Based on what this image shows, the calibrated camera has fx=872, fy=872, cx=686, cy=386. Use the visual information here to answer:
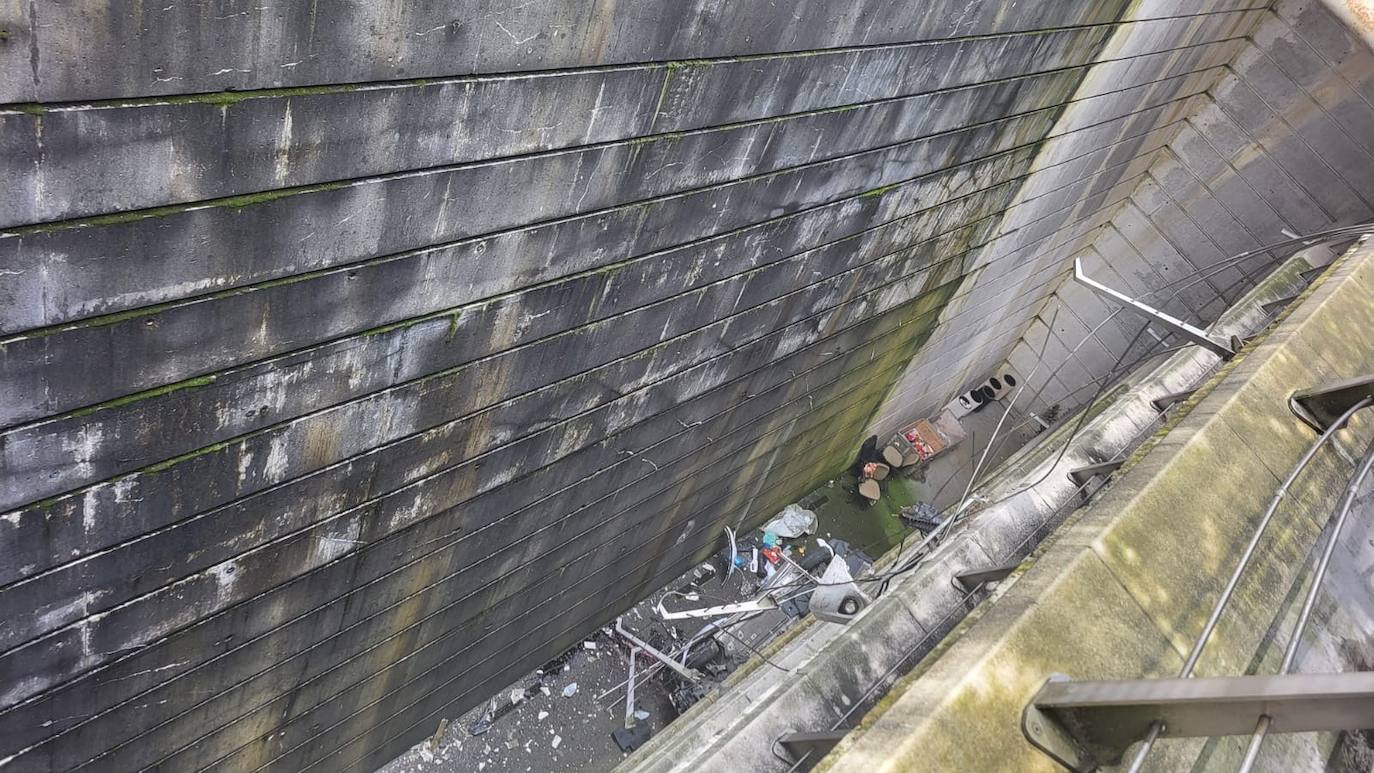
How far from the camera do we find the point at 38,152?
81.8 inches

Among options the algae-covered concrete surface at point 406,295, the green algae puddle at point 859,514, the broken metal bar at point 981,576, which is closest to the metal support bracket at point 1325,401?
the broken metal bar at point 981,576

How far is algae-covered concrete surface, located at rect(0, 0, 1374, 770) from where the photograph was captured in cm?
236

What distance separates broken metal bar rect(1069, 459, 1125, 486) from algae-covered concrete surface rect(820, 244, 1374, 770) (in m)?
0.45

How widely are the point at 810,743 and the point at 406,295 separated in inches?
83.9

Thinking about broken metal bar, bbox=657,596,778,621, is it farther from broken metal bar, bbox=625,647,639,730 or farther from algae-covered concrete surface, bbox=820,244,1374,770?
algae-covered concrete surface, bbox=820,244,1374,770

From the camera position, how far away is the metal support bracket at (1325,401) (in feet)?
13.3

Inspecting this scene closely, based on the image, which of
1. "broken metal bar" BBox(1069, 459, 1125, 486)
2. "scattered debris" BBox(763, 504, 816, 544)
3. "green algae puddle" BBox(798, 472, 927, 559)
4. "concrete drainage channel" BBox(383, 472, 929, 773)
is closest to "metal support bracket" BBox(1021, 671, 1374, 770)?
"broken metal bar" BBox(1069, 459, 1125, 486)

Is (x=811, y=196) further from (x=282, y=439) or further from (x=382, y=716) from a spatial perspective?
(x=382, y=716)

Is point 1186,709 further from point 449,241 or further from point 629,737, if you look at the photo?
point 629,737

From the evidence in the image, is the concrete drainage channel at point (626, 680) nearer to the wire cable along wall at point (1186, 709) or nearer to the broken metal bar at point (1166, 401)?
the broken metal bar at point (1166, 401)

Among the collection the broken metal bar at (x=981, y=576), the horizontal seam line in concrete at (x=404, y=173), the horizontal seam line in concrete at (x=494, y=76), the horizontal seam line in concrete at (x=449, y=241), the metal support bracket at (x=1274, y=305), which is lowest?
the broken metal bar at (x=981, y=576)

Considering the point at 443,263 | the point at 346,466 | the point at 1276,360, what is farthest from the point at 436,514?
the point at 1276,360

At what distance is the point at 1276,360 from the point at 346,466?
459 cm

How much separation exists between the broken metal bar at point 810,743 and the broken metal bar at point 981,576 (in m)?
1.00
